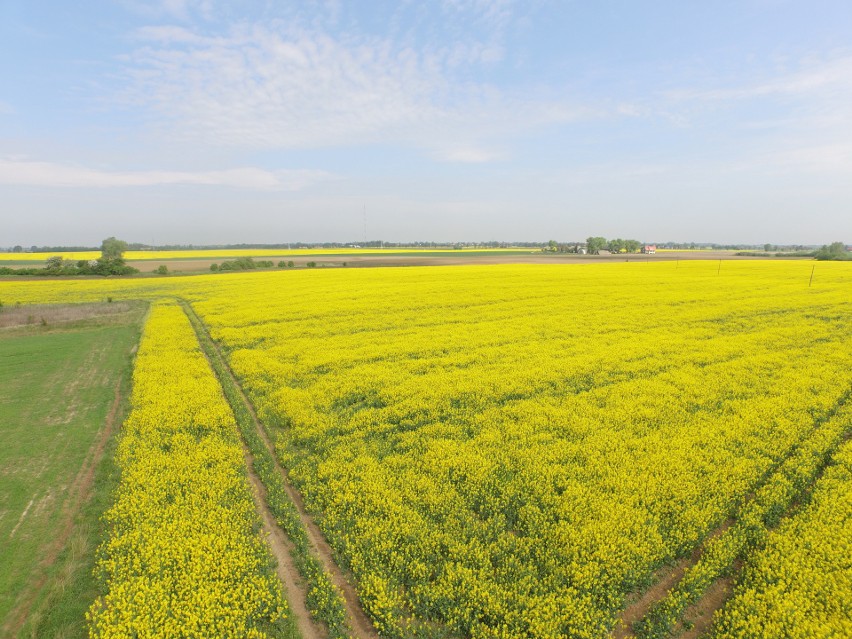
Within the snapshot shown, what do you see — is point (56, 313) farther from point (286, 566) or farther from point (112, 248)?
point (112, 248)

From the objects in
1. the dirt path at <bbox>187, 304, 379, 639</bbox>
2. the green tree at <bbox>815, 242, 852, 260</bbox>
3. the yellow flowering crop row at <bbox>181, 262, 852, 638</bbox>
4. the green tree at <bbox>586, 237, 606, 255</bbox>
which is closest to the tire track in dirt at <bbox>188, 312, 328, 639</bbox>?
the dirt path at <bbox>187, 304, 379, 639</bbox>

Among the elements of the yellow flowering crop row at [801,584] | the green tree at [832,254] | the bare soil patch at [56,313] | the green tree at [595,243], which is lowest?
the yellow flowering crop row at [801,584]

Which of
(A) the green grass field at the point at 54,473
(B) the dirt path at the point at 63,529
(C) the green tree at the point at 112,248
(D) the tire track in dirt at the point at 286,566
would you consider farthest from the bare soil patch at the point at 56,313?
(C) the green tree at the point at 112,248

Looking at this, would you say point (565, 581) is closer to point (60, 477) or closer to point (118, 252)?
point (60, 477)

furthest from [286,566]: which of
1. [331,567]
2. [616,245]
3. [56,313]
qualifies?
[616,245]

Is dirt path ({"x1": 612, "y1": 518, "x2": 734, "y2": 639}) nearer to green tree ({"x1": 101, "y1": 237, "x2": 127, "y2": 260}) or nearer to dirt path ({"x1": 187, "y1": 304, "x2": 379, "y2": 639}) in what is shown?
dirt path ({"x1": 187, "y1": 304, "x2": 379, "y2": 639})

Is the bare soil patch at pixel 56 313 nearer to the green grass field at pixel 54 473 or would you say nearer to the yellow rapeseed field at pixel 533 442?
the green grass field at pixel 54 473
